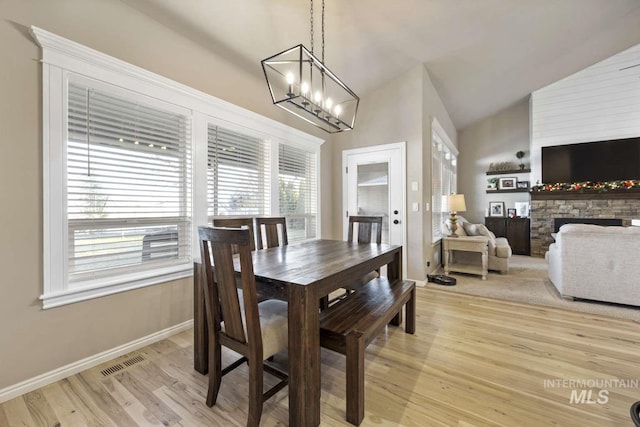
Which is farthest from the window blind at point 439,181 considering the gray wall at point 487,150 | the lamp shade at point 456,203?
the gray wall at point 487,150

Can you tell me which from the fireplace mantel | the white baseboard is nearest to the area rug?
the fireplace mantel

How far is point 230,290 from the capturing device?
4.56 ft

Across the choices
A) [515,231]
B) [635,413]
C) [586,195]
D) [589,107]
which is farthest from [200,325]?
[589,107]

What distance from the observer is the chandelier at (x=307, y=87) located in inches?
75.4

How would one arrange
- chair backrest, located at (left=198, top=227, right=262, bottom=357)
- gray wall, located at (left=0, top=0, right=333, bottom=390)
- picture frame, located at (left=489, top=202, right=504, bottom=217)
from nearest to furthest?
chair backrest, located at (left=198, top=227, right=262, bottom=357)
gray wall, located at (left=0, top=0, right=333, bottom=390)
picture frame, located at (left=489, top=202, right=504, bottom=217)

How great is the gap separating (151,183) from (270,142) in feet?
5.34

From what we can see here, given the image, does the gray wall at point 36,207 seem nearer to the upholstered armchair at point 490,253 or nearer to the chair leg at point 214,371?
the chair leg at point 214,371

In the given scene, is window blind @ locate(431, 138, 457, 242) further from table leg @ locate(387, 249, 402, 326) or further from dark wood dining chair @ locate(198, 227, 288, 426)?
dark wood dining chair @ locate(198, 227, 288, 426)

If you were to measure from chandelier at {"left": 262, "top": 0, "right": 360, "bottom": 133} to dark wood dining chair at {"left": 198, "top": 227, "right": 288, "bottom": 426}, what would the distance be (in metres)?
1.11

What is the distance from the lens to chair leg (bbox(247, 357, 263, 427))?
1332 millimetres

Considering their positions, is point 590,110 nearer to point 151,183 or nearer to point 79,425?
point 151,183

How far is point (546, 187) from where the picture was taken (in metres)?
5.85

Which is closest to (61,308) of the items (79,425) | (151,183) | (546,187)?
(79,425)

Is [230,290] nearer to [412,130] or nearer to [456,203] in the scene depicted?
[412,130]
